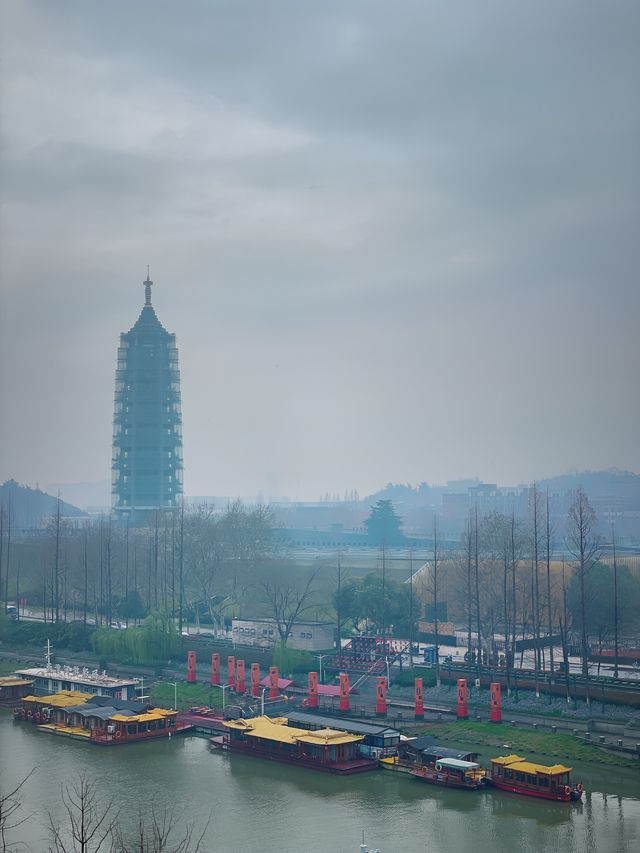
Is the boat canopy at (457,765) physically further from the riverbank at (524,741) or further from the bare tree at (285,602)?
the bare tree at (285,602)

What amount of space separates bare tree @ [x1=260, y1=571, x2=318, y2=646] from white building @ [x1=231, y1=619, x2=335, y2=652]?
0.24 metres

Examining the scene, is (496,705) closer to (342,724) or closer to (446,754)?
(446,754)

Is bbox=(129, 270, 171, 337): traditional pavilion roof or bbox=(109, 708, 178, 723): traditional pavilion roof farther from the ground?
bbox=(129, 270, 171, 337): traditional pavilion roof

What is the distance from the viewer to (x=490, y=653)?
2933 centimetres

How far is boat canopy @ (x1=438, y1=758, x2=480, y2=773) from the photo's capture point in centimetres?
1856

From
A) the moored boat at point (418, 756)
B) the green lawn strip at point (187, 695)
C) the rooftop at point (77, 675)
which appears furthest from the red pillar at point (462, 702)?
the rooftop at point (77, 675)

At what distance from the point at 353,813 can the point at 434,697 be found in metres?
8.04

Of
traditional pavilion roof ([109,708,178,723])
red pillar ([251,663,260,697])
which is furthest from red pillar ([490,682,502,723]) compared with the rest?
traditional pavilion roof ([109,708,178,723])

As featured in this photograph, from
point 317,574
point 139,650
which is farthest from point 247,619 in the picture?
point 317,574

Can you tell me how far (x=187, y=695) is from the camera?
87.5 ft

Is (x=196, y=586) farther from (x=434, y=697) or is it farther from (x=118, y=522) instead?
(x=118, y=522)

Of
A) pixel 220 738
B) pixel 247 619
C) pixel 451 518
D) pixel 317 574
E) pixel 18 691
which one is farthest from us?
pixel 451 518

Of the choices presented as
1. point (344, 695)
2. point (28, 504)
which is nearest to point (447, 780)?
point (344, 695)

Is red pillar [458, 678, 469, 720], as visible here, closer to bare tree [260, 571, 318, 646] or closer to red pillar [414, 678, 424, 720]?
red pillar [414, 678, 424, 720]
